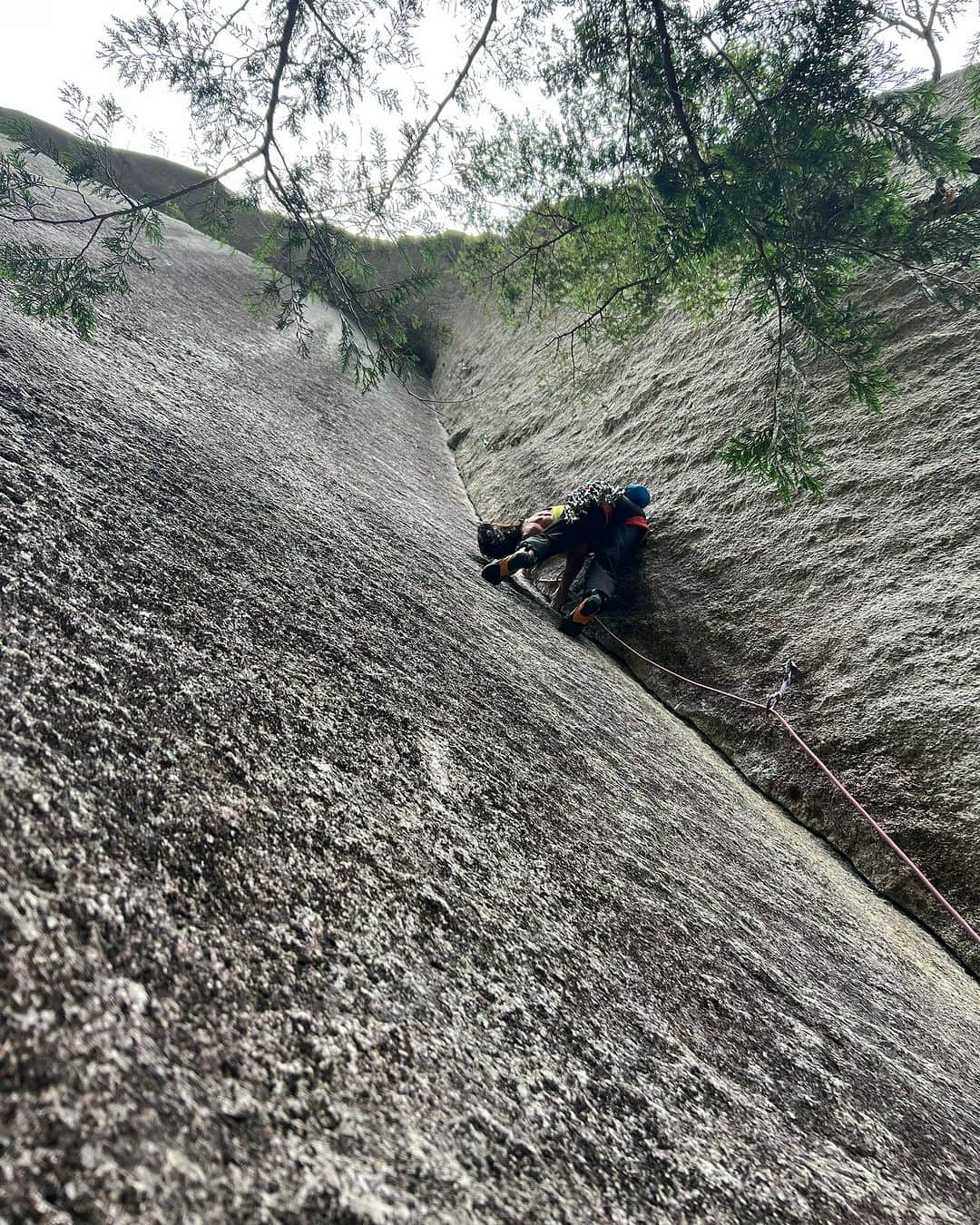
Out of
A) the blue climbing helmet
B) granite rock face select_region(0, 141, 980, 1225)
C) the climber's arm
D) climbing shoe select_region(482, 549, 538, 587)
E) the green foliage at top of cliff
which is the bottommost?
granite rock face select_region(0, 141, 980, 1225)

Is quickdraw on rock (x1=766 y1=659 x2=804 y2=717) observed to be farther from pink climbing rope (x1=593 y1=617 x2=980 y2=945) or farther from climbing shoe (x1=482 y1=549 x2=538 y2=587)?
climbing shoe (x1=482 y1=549 x2=538 y2=587)

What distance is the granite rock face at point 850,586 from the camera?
212cm

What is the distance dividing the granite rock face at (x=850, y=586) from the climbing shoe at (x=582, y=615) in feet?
0.92

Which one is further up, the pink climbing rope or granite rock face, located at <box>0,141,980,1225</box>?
the pink climbing rope

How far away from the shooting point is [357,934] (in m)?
0.78

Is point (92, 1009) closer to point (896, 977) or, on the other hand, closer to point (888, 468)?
point (896, 977)

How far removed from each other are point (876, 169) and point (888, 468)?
1.19 metres

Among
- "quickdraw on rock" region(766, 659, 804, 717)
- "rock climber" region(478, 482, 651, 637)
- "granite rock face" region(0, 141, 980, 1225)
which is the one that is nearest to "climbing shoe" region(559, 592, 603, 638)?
"rock climber" region(478, 482, 651, 637)

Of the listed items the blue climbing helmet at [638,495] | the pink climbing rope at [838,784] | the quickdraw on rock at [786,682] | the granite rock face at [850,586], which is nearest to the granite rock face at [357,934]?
the pink climbing rope at [838,784]

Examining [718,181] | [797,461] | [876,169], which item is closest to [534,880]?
[797,461]

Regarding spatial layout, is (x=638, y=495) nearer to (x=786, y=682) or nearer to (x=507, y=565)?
(x=507, y=565)

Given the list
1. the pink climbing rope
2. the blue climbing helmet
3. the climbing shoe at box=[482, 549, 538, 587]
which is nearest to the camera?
the pink climbing rope

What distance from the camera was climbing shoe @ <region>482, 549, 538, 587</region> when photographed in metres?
3.22

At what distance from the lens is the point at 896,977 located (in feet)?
5.27
